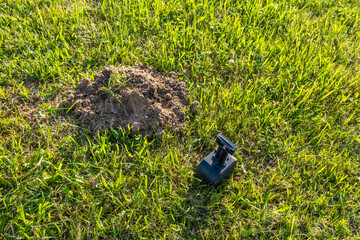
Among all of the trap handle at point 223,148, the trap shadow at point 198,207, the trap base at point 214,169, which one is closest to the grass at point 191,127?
the trap shadow at point 198,207

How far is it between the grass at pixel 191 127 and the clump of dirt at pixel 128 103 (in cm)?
12

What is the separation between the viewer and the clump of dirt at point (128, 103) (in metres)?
2.29

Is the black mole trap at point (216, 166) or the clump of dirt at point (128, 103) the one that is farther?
the clump of dirt at point (128, 103)

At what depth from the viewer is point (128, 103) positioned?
2365 millimetres

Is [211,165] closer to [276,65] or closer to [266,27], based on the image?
[276,65]

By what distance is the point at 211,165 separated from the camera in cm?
202

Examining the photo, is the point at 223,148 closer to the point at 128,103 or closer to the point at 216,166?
the point at 216,166

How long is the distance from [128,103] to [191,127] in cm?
62

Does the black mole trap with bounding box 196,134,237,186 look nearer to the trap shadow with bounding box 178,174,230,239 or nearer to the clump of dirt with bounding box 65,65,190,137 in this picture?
the trap shadow with bounding box 178,174,230,239

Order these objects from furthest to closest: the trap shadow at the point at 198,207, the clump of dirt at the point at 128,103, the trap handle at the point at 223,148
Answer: the clump of dirt at the point at 128,103 → the trap shadow at the point at 198,207 → the trap handle at the point at 223,148

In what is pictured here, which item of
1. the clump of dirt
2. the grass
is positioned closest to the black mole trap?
the grass

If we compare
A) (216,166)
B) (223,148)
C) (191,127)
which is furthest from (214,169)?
(191,127)

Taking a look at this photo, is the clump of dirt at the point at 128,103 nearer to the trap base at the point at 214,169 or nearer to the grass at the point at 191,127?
the grass at the point at 191,127

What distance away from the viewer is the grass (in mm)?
1955
